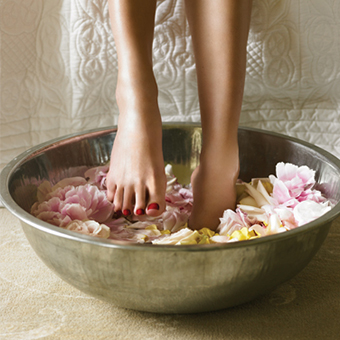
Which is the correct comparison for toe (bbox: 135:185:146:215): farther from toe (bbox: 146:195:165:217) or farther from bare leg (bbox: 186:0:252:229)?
bare leg (bbox: 186:0:252:229)

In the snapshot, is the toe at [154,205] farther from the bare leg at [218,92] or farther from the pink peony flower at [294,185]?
the pink peony flower at [294,185]

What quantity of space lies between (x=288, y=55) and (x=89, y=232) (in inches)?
23.6

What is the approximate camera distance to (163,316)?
602 millimetres

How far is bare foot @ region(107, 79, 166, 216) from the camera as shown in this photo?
27.0 inches

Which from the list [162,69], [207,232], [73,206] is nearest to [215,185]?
[207,232]

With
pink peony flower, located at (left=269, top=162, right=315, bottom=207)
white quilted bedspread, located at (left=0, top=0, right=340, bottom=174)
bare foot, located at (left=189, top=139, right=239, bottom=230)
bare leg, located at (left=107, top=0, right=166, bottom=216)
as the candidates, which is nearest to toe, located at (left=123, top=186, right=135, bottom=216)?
bare leg, located at (left=107, top=0, right=166, bottom=216)

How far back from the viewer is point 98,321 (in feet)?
1.96

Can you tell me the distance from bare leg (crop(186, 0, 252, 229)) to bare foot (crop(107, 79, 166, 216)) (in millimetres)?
94

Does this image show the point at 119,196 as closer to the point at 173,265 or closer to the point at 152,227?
the point at 152,227

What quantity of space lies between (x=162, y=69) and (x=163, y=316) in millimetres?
583

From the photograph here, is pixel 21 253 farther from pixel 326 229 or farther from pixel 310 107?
pixel 310 107

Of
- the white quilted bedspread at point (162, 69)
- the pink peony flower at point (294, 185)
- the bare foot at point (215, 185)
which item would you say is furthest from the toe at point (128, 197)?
the white quilted bedspread at point (162, 69)

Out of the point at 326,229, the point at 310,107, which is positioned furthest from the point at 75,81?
the point at 326,229

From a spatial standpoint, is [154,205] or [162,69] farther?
[162,69]
